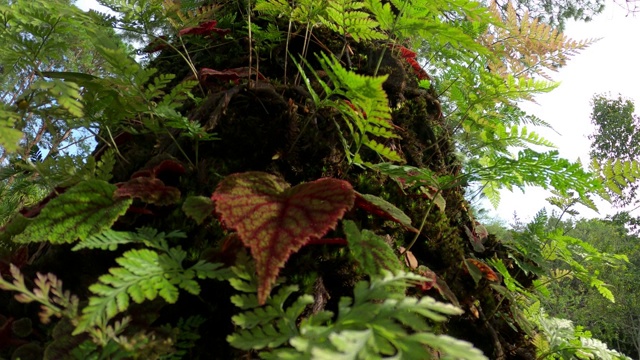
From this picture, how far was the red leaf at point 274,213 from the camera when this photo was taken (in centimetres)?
72

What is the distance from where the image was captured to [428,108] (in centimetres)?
212

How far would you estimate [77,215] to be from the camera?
0.91 meters

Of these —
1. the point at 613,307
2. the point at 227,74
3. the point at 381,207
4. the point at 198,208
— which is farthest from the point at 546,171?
the point at 613,307

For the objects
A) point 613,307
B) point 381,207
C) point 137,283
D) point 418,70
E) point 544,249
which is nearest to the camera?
point 137,283

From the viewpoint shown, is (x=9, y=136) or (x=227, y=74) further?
(x=227, y=74)

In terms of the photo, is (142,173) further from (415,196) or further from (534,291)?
(534,291)

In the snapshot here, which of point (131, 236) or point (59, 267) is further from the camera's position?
point (59, 267)

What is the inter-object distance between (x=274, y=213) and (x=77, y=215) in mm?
482

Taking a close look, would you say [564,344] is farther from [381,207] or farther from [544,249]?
[381,207]

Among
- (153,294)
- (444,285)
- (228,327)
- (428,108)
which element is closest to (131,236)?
(153,294)

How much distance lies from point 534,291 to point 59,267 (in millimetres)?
2078

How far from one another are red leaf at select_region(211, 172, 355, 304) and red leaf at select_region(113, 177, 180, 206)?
25 cm

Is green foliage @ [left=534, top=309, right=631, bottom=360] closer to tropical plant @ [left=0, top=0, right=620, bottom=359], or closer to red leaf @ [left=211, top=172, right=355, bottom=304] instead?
tropical plant @ [left=0, top=0, right=620, bottom=359]

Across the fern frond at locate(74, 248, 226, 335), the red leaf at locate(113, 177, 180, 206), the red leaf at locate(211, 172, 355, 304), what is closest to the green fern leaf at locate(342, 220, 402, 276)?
the red leaf at locate(211, 172, 355, 304)
